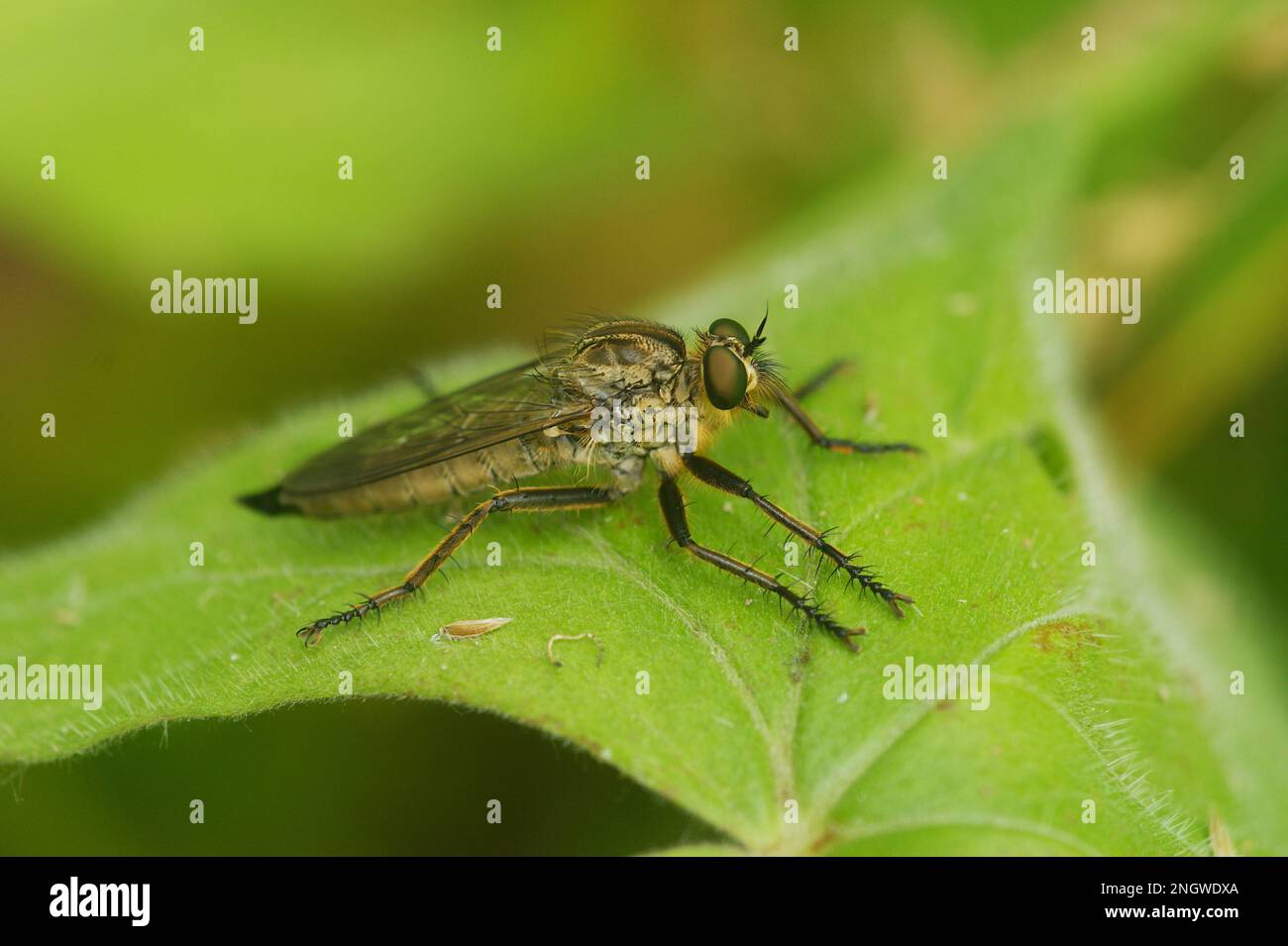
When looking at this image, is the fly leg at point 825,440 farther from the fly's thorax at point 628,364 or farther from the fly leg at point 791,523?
the fly's thorax at point 628,364

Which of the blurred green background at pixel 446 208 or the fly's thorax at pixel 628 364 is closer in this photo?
the fly's thorax at pixel 628 364

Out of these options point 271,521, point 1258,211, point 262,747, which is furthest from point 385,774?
point 1258,211

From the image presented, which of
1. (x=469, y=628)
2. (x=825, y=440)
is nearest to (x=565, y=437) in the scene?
(x=825, y=440)

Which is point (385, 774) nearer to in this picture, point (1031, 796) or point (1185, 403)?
point (1031, 796)

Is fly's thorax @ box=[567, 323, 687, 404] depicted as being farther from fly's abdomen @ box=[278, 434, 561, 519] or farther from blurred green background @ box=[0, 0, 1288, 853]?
blurred green background @ box=[0, 0, 1288, 853]

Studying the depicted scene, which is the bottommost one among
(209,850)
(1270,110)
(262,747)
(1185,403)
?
(209,850)

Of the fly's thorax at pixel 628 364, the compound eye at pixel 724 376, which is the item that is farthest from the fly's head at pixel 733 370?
the fly's thorax at pixel 628 364
